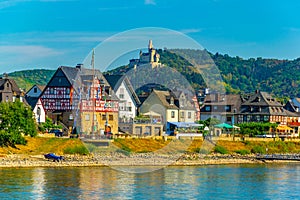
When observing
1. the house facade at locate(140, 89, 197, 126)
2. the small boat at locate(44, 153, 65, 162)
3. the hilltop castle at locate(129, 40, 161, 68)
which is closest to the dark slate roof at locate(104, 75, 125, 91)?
the house facade at locate(140, 89, 197, 126)

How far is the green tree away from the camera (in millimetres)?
58062

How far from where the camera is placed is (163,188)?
141 feet

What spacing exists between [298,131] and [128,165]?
148ft

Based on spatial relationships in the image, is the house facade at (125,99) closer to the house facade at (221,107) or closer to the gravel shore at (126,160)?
the house facade at (221,107)

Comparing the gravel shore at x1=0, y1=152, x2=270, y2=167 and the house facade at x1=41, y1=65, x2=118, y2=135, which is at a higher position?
the house facade at x1=41, y1=65, x2=118, y2=135

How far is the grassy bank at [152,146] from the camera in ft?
196

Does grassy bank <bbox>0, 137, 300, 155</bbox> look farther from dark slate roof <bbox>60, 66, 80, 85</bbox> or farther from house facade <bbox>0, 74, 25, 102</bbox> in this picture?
dark slate roof <bbox>60, 66, 80, 85</bbox>

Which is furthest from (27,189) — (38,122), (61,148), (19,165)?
(38,122)

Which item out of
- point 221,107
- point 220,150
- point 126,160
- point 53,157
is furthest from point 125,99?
point 53,157

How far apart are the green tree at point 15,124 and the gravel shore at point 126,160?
260cm

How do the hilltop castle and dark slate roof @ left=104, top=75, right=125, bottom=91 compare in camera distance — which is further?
dark slate roof @ left=104, top=75, right=125, bottom=91

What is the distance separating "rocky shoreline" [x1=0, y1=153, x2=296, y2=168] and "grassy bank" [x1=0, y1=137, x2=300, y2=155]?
1.52 meters

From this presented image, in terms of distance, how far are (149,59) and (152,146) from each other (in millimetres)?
19138

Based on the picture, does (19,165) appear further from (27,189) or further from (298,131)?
(298,131)
